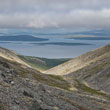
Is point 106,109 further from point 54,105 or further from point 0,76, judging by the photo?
point 0,76

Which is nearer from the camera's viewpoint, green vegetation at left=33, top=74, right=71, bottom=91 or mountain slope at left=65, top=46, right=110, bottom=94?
green vegetation at left=33, top=74, right=71, bottom=91

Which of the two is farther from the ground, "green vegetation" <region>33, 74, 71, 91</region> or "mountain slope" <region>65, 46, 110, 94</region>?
"green vegetation" <region>33, 74, 71, 91</region>

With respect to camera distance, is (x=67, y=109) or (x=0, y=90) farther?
(x=67, y=109)

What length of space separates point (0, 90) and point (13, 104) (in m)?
3.58

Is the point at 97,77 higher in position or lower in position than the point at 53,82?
lower

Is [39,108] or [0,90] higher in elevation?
[0,90]

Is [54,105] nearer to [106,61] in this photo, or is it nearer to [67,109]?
[67,109]

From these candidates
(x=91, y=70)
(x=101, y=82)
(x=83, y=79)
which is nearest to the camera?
(x=101, y=82)

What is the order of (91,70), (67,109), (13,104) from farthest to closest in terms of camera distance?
(91,70), (67,109), (13,104)

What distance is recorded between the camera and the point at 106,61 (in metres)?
200

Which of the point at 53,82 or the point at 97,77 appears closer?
the point at 53,82

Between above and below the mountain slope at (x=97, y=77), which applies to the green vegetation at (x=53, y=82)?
above

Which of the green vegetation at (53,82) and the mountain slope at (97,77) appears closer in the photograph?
the green vegetation at (53,82)

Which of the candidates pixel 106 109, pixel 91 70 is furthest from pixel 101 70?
pixel 106 109
